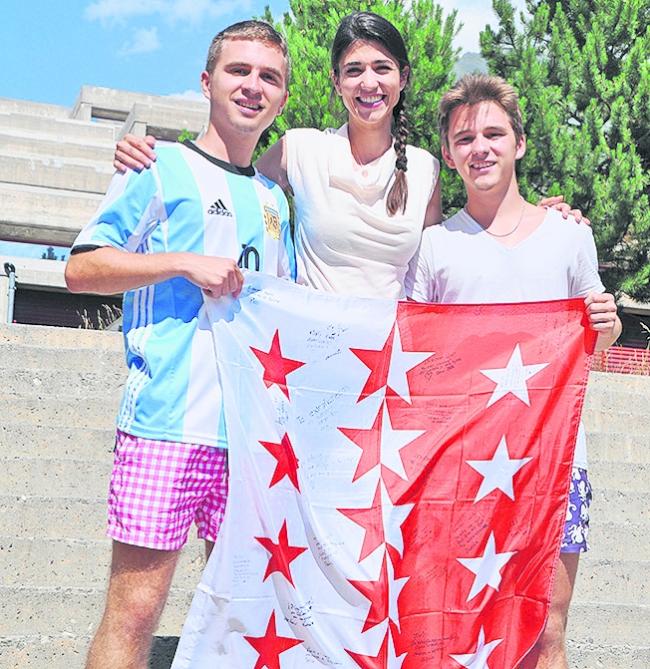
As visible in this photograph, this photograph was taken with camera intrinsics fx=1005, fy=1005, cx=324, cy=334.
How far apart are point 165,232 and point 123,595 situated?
3.12 feet

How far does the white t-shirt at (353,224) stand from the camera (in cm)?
302

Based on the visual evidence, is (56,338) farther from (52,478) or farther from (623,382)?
(623,382)

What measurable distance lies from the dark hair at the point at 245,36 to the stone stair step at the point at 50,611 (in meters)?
2.04

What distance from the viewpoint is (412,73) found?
43.7 ft

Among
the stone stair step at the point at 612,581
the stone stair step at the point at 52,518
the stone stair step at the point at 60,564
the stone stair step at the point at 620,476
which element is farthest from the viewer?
the stone stair step at the point at 620,476

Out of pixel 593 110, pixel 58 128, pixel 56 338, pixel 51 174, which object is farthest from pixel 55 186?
pixel 56 338

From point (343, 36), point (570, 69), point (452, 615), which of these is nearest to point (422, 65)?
point (570, 69)

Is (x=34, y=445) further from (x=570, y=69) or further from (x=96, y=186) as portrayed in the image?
(x=96, y=186)

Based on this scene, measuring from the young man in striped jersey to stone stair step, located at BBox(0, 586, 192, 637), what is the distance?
127 centimetres

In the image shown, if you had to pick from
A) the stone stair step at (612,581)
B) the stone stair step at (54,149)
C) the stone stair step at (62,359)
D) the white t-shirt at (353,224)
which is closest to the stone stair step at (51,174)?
the stone stair step at (54,149)

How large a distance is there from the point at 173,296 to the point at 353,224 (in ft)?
2.10

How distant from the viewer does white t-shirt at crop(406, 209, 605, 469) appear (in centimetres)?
299

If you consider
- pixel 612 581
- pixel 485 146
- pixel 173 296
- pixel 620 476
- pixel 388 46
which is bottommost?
pixel 612 581

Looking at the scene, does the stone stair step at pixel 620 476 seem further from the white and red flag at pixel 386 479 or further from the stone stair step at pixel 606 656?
the white and red flag at pixel 386 479
